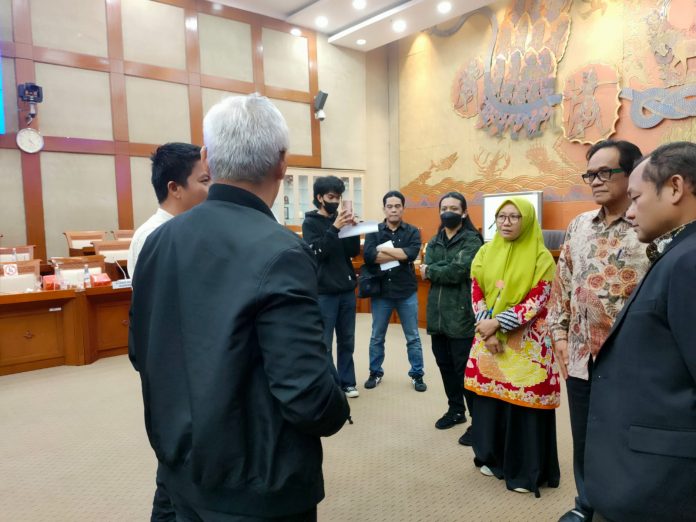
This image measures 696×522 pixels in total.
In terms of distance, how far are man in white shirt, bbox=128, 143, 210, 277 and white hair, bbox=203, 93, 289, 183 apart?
0.84 m

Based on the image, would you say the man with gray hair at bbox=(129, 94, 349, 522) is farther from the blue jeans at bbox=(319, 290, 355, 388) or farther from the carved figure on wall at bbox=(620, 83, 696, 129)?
the carved figure on wall at bbox=(620, 83, 696, 129)

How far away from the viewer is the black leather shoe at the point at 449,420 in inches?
115

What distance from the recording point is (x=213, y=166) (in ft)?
3.15

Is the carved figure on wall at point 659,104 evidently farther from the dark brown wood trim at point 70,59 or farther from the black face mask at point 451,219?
the dark brown wood trim at point 70,59

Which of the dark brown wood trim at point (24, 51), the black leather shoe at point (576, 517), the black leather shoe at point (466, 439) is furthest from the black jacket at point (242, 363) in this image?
the dark brown wood trim at point (24, 51)

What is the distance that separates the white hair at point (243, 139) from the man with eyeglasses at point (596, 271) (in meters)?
1.23

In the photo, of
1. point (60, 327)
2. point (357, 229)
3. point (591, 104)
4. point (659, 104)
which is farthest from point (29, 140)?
point (659, 104)

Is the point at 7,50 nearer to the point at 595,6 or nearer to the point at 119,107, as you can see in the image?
the point at 119,107

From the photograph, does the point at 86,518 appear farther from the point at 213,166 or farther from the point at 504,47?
the point at 504,47

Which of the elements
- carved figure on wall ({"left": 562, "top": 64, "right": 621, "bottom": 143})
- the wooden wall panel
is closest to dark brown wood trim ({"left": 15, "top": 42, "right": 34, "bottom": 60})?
the wooden wall panel

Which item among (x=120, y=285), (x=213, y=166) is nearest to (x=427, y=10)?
(x=120, y=285)

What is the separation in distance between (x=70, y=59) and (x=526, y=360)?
24.3 feet

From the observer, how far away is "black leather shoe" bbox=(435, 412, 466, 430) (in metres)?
2.91

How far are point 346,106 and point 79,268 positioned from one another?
632cm
